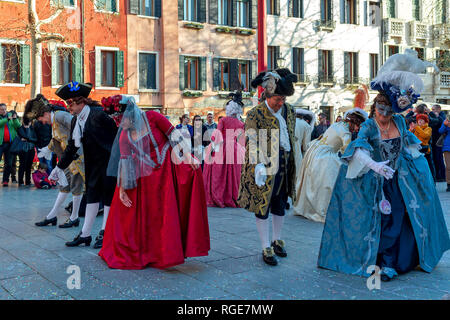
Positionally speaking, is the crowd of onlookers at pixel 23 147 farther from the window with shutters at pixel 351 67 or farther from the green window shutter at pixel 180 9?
the window with shutters at pixel 351 67

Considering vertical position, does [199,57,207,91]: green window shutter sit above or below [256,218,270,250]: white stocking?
above

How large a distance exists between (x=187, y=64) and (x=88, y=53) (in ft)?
15.0

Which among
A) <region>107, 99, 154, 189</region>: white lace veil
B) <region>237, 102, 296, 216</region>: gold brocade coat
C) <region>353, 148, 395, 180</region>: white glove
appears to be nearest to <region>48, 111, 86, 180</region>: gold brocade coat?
<region>107, 99, 154, 189</region>: white lace veil

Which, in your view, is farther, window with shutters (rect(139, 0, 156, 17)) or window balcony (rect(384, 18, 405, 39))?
window balcony (rect(384, 18, 405, 39))

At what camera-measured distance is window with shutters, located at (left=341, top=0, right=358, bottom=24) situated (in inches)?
1141

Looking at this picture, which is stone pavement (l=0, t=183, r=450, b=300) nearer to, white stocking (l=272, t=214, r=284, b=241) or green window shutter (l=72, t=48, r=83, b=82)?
white stocking (l=272, t=214, r=284, b=241)

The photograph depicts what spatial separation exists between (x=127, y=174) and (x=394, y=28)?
2905cm

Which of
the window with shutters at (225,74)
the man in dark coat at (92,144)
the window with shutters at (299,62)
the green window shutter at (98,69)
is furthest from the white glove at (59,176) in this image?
the window with shutters at (299,62)

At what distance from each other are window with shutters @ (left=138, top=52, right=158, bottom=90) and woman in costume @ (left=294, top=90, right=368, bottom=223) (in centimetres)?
1575

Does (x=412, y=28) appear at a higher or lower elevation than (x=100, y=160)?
higher

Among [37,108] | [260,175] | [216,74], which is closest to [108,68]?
[216,74]
